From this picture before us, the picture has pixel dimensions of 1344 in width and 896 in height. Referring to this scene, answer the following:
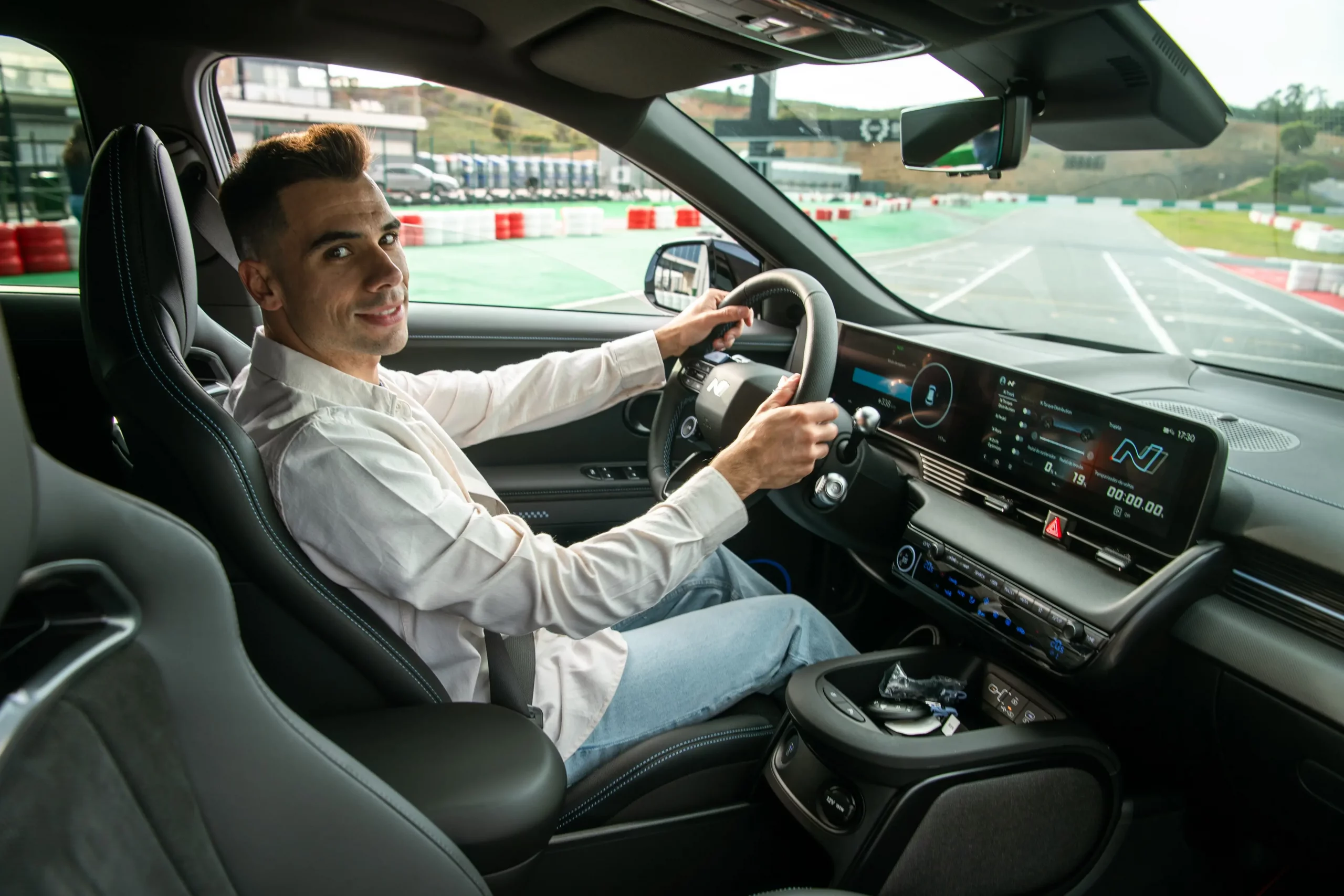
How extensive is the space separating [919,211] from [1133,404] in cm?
324

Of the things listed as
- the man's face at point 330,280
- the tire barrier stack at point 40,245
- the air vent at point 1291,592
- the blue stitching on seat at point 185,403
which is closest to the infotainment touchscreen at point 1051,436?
the air vent at point 1291,592

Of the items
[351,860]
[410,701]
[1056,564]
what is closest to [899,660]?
[1056,564]

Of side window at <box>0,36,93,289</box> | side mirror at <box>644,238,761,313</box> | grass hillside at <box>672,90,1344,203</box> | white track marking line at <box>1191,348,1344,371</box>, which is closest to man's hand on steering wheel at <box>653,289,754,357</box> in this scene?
grass hillside at <box>672,90,1344,203</box>

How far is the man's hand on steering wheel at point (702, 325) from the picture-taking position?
2.10 metres

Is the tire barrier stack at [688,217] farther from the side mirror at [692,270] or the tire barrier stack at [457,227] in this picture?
the tire barrier stack at [457,227]

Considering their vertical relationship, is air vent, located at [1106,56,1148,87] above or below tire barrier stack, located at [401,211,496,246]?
above

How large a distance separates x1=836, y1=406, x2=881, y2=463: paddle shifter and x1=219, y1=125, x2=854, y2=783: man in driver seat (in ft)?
0.55

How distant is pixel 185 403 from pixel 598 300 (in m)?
2.13

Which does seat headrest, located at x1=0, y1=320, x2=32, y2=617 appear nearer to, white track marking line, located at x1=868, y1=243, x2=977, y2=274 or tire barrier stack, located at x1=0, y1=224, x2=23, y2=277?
white track marking line, located at x1=868, y1=243, x2=977, y2=274

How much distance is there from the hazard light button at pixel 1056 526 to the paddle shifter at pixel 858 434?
0.37 metres

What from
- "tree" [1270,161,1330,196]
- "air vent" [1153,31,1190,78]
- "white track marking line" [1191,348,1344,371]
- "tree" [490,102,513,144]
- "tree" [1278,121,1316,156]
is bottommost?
"white track marking line" [1191,348,1344,371]

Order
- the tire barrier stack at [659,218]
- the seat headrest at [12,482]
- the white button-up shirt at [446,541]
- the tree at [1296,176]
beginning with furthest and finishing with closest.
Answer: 1. the tire barrier stack at [659,218]
2. the tree at [1296,176]
3. the white button-up shirt at [446,541]
4. the seat headrest at [12,482]

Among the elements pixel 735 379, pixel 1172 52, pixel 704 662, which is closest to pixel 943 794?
pixel 704 662

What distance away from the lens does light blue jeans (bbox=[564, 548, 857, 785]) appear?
1.61 meters
